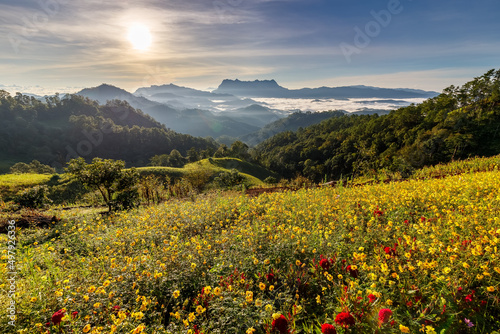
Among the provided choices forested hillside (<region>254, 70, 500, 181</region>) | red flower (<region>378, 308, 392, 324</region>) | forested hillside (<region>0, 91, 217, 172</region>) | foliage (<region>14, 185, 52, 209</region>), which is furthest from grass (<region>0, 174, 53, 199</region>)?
forested hillside (<region>0, 91, 217, 172</region>)

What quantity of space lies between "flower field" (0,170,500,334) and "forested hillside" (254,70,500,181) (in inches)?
545

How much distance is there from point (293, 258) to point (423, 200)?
4.42 m

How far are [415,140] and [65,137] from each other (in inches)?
5818

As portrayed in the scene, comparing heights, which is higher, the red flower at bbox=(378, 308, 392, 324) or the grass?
the red flower at bbox=(378, 308, 392, 324)

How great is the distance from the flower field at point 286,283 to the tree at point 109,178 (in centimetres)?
559

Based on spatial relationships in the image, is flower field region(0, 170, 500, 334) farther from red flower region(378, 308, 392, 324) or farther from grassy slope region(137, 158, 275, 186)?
grassy slope region(137, 158, 275, 186)

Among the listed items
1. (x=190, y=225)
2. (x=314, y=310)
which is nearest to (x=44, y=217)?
(x=190, y=225)

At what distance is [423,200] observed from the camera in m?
6.19

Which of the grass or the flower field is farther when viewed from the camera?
the grass

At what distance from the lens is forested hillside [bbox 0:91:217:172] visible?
108188 millimetres

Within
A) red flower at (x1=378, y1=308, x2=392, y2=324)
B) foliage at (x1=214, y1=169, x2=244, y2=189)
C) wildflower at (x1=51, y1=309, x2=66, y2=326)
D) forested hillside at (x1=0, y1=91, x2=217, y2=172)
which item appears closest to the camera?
red flower at (x1=378, y1=308, x2=392, y2=324)

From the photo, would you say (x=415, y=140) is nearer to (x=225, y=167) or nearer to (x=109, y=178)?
(x=225, y=167)

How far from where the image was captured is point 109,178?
464 inches

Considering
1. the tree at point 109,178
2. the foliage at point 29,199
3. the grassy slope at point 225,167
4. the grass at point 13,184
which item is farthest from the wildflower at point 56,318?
the grassy slope at point 225,167
